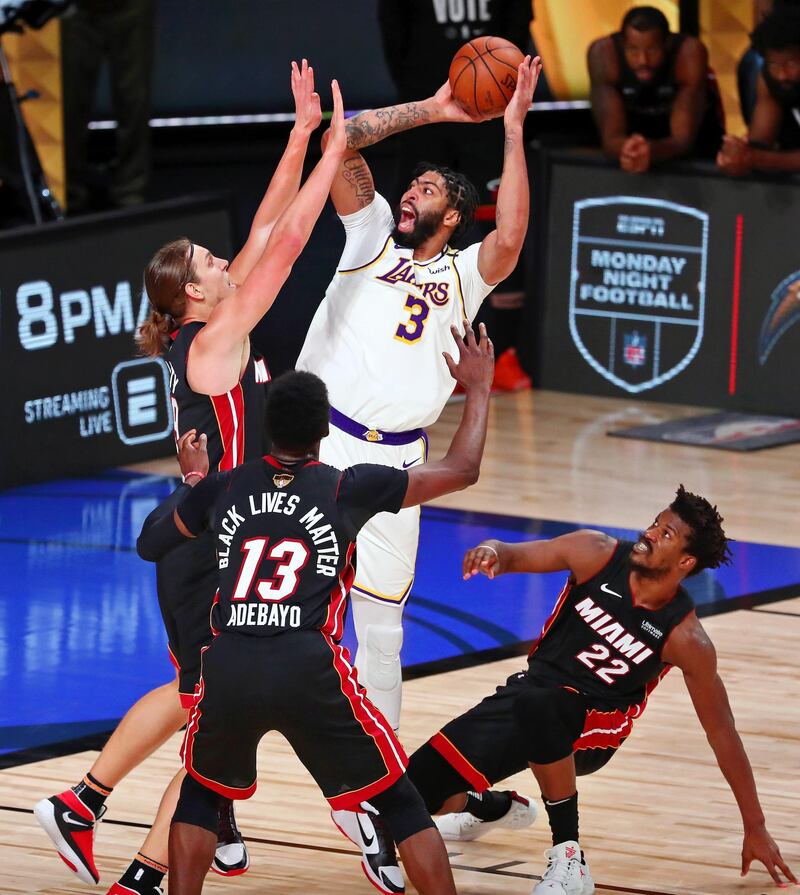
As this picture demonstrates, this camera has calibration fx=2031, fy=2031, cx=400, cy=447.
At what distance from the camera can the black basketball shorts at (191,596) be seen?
18.5 ft

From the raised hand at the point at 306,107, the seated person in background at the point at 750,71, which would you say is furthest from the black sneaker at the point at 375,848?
the seated person in background at the point at 750,71

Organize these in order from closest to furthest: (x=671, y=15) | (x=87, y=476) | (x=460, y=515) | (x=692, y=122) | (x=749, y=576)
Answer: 1. (x=749, y=576)
2. (x=460, y=515)
3. (x=87, y=476)
4. (x=692, y=122)
5. (x=671, y=15)

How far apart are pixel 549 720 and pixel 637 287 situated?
7.22 meters

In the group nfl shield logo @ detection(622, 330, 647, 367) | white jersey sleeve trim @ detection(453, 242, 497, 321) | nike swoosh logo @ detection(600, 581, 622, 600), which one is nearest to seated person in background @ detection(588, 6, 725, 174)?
nfl shield logo @ detection(622, 330, 647, 367)

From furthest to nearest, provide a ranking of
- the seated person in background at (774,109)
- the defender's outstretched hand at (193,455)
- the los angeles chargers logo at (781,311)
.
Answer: the los angeles chargers logo at (781,311) < the seated person in background at (774,109) < the defender's outstretched hand at (193,455)

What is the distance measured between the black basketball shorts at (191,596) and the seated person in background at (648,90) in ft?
24.1

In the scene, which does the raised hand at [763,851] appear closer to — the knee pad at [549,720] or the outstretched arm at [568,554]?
the knee pad at [549,720]

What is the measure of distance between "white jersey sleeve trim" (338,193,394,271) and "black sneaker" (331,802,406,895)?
186cm

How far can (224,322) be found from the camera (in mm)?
5699

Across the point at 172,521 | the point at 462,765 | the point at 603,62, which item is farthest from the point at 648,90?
the point at 172,521

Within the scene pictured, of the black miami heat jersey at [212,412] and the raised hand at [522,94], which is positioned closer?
the black miami heat jersey at [212,412]

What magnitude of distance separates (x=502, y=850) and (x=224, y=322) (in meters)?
1.80

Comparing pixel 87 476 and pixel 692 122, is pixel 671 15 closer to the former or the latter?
pixel 692 122

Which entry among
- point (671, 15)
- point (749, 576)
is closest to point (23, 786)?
point (749, 576)
